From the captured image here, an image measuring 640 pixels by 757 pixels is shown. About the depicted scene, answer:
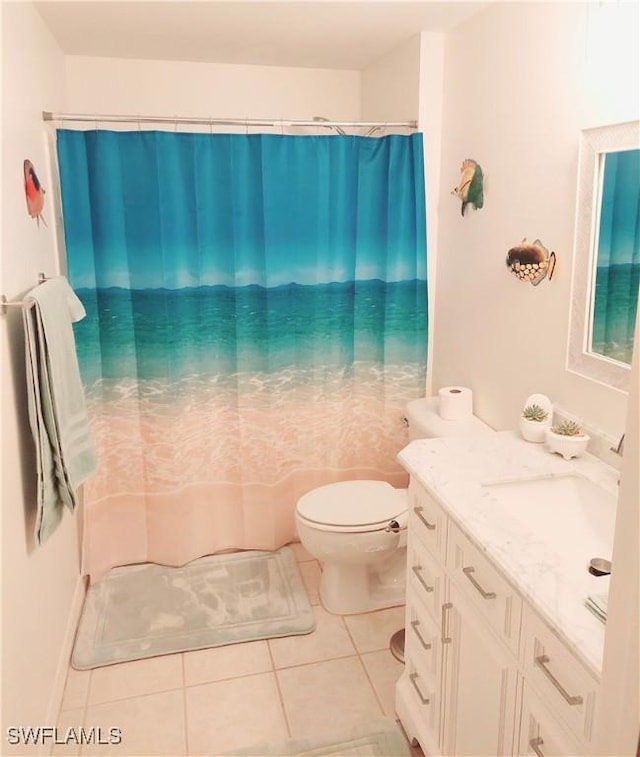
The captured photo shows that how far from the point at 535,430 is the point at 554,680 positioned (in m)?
0.88

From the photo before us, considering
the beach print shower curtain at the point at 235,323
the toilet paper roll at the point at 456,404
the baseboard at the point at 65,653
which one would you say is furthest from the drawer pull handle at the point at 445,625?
the beach print shower curtain at the point at 235,323

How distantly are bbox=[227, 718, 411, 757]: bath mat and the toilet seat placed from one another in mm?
649

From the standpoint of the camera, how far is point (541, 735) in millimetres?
1276

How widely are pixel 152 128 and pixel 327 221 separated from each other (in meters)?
0.88

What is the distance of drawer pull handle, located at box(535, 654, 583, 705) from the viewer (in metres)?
1.16

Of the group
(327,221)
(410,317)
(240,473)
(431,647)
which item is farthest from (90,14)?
(431,647)

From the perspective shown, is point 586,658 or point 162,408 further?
point 162,408

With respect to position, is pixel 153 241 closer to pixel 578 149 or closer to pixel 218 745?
pixel 578 149

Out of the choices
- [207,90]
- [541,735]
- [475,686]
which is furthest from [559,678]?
[207,90]

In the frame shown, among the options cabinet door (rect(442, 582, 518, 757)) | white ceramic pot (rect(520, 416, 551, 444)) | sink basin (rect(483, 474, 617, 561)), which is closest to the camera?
cabinet door (rect(442, 582, 518, 757))

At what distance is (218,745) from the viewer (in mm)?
2002

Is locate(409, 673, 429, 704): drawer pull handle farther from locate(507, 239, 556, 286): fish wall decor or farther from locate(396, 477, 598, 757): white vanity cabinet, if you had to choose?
locate(507, 239, 556, 286): fish wall decor

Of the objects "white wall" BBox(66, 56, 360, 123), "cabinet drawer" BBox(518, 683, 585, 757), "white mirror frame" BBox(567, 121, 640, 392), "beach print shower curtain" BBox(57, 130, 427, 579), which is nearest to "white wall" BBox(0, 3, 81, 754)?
"beach print shower curtain" BBox(57, 130, 427, 579)

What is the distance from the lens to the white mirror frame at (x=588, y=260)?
173cm
